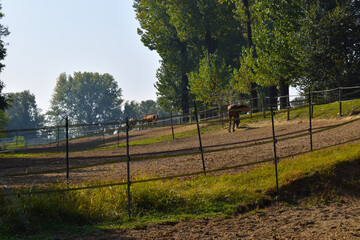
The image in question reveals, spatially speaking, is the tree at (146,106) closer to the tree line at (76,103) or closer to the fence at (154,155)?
the tree line at (76,103)

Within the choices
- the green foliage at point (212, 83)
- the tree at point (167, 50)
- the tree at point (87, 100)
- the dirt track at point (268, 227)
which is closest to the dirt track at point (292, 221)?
the dirt track at point (268, 227)

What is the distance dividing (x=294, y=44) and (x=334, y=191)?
17922 millimetres

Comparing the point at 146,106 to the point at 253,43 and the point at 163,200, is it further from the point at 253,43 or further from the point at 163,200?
the point at 163,200

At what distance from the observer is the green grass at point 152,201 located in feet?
22.4

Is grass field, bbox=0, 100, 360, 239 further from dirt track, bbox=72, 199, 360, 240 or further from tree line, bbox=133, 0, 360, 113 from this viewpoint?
tree line, bbox=133, 0, 360, 113

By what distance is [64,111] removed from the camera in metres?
106

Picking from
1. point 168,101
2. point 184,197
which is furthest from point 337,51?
point 168,101

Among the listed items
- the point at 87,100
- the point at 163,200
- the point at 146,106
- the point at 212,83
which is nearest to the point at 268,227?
the point at 163,200

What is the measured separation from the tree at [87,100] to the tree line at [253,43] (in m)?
58.1

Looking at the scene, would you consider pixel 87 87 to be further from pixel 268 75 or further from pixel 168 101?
pixel 268 75

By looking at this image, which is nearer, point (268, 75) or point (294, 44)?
point (294, 44)

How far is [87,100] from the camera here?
351ft

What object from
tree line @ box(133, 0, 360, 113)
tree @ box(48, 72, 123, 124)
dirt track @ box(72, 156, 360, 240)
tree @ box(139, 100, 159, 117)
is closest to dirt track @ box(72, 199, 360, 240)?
dirt track @ box(72, 156, 360, 240)

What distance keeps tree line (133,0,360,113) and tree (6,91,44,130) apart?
66.4 m
